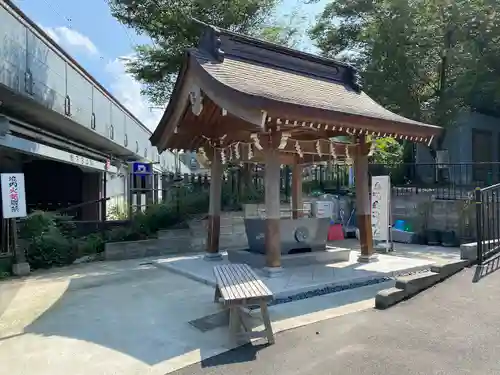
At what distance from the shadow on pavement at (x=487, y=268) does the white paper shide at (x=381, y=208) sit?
256 cm

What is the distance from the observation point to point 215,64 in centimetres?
677

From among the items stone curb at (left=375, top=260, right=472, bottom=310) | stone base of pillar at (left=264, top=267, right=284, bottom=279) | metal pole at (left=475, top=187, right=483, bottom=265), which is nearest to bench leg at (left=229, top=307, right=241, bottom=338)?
stone curb at (left=375, top=260, right=472, bottom=310)

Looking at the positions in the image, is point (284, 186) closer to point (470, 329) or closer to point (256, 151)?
point (256, 151)

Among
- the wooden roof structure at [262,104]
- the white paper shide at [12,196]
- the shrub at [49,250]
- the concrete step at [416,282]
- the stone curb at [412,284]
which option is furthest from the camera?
the shrub at [49,250]

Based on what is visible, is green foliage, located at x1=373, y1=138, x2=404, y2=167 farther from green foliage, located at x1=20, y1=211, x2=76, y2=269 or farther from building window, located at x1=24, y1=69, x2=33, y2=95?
building window, located at x1=24, y1=69, x2=33, y2=95

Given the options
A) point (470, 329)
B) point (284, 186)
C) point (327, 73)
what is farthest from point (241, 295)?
point (284, 186)

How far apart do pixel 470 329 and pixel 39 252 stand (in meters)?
7.65

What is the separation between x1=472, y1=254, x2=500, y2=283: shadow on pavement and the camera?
19.7 feet

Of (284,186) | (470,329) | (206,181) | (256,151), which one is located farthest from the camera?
(284,186)

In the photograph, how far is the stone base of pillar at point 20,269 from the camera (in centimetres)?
776

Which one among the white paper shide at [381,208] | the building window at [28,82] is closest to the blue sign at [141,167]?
the building window at [28,82]

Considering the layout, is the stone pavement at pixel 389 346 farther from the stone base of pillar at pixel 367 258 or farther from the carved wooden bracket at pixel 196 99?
the carved wooden bracket at pixel 196 99

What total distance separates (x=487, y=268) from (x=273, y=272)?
321 cm

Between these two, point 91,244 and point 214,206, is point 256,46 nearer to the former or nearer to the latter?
point 214,206
